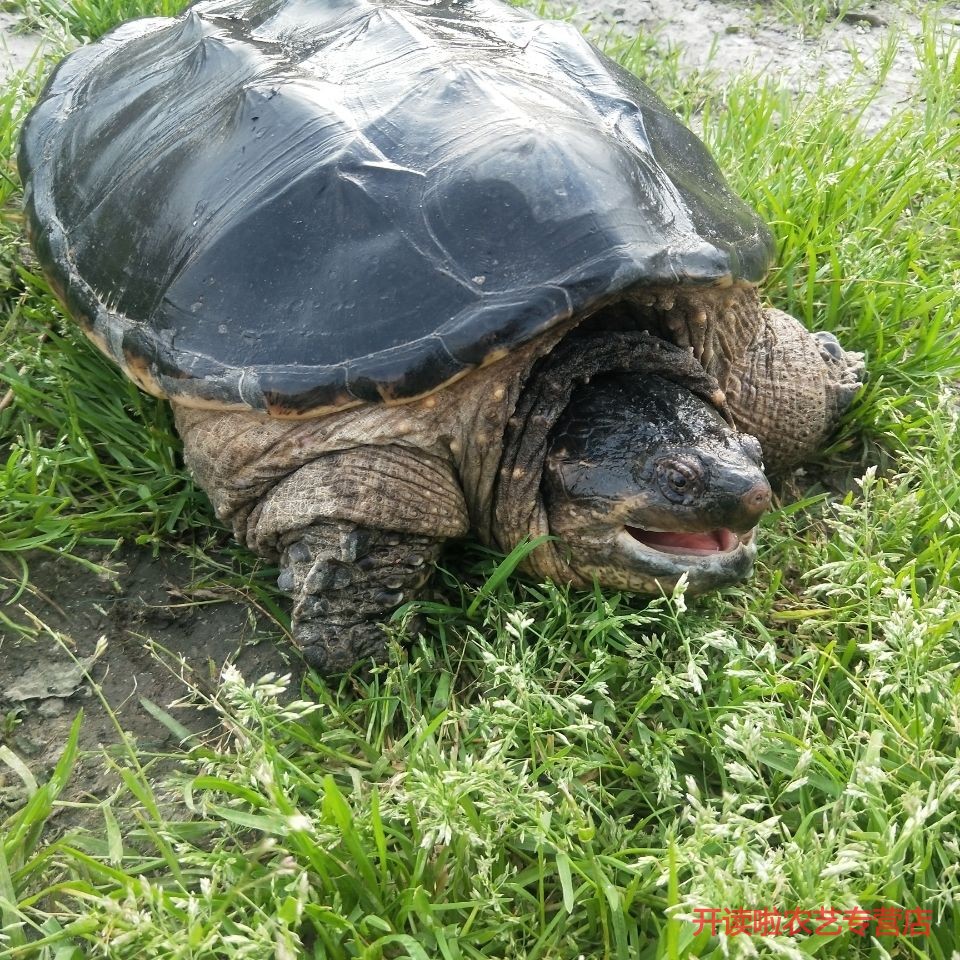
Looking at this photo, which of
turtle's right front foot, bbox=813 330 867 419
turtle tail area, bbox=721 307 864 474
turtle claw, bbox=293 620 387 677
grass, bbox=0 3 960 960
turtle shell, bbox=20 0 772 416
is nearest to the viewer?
grass, bbox=0 3 960 960

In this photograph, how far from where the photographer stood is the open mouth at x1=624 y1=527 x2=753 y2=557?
7.30 ft

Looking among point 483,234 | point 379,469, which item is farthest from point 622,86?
point 379,469

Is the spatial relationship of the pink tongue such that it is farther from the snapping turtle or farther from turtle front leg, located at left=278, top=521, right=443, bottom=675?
turtle front leg, located at left=278, top=521, right=443, bottom=675

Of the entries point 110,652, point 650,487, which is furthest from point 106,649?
point 650,487

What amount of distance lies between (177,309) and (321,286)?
1.43ft

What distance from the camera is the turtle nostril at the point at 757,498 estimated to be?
6.82 ft

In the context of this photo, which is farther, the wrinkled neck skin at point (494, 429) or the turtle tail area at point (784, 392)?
the turtle tail area at point (784, 392)

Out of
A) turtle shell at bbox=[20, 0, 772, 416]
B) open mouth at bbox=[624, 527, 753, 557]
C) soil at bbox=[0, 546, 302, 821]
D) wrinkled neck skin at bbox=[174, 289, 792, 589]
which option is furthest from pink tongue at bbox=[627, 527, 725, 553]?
soil at bbox=[0, 546, 302, 821]

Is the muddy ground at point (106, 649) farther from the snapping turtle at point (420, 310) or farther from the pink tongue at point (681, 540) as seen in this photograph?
the pink tongue at point (681, 540)

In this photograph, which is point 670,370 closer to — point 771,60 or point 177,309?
point 177,309

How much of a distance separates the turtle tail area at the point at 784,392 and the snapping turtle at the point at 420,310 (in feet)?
0.11

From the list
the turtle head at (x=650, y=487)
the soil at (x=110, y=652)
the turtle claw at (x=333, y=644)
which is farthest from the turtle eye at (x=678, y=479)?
the soil at (x=110, y=652)

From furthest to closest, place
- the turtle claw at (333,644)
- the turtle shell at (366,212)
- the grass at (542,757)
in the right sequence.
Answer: the turtle claw at (333,644) < the turtle shell at (366,212) < the grass at (542,757)

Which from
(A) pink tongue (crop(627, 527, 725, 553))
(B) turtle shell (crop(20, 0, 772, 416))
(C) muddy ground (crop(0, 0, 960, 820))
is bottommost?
(C) muddy ground (crop(0, 0, 960, 820))
